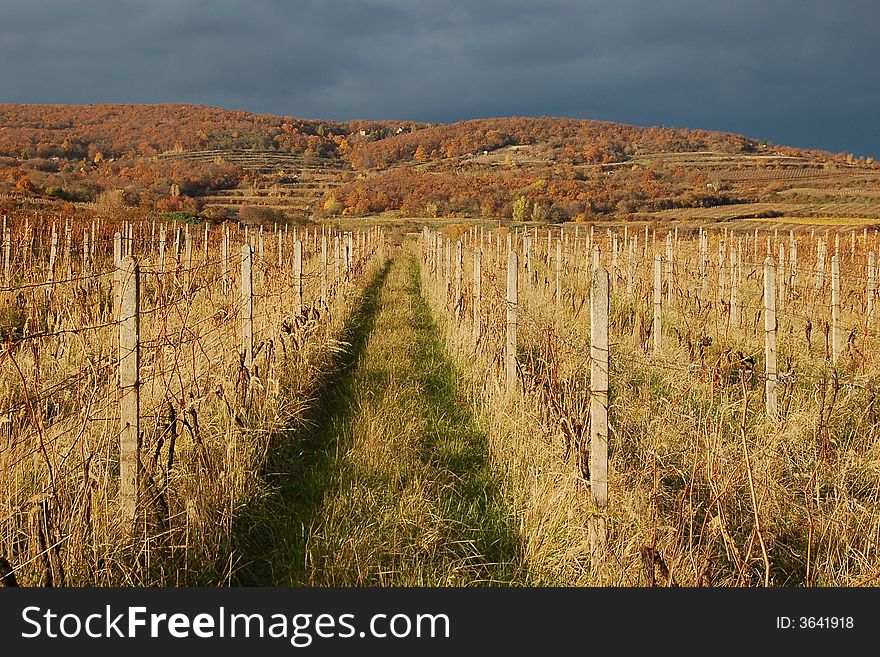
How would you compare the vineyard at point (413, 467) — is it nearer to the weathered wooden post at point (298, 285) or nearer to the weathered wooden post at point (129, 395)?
the weathered wooden post at point (129, 395)

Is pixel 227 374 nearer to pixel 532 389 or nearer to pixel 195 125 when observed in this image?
pixel 532 389

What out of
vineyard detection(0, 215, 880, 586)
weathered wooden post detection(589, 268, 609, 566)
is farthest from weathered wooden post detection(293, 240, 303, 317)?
weathered wooden post detection(589, 268, 609, 566)

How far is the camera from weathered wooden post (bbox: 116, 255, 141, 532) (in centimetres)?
377

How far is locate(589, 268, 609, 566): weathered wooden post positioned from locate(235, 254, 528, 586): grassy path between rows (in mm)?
532

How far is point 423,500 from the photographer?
14.7 feet

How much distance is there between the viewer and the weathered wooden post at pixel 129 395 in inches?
148

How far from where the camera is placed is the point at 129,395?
3.79 m

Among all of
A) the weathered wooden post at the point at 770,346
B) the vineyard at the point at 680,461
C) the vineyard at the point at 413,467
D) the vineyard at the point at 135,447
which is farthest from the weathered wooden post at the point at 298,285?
the weathered wooden post at the point at 770,346

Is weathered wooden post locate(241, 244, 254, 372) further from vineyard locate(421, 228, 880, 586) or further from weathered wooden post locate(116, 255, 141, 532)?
weathered wooden post locate(116, 255, 141, 532)

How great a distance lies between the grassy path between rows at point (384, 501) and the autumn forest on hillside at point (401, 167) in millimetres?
42468

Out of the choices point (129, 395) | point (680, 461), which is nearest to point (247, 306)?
point (129, 395)

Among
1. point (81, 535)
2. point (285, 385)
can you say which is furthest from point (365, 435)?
point (81, 535)

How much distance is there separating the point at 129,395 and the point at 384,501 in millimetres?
1629

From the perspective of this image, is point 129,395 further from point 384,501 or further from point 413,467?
point 413,467
